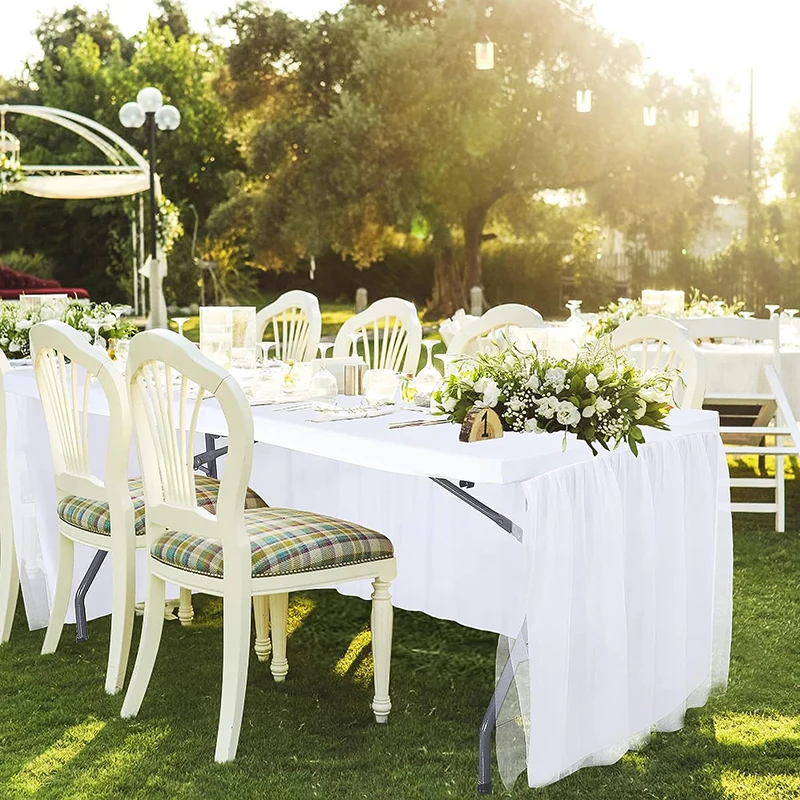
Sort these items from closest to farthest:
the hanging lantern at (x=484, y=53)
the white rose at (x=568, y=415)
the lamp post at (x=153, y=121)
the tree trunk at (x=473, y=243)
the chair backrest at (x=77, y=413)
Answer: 1. the white rose at (x=568, y=415)
2. the chair backrest at (x=77, y=413)
3. the hanging lantern at (x=484, y=53)
4. the lamp post at (x=153, y=121)
5. the tree trunk at (x=473, y=243)

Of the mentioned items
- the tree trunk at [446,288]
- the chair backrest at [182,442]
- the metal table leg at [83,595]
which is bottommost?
the metal table leg at [83,595]

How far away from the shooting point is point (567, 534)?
Result: 2.75m

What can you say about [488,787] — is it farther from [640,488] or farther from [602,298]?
[602,298]

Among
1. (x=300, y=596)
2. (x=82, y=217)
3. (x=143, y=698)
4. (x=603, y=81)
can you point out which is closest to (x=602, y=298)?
(x=603, y=81)

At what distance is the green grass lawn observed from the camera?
294cm

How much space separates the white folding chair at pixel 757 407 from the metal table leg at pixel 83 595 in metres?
2.62

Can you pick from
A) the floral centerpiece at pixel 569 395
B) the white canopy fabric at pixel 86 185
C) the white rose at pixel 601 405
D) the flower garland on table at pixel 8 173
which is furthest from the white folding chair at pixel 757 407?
the flower garland on table at pixel 8 173

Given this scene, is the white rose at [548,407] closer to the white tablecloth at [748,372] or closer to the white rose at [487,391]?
the white rose at [487,391]

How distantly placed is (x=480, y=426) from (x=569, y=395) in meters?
0.24

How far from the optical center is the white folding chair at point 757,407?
510 cm

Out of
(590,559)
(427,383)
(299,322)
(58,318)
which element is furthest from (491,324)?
(590,559)

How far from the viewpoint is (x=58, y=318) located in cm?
499

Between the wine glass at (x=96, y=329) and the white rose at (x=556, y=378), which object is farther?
the wine glass at (x=96, y=329)

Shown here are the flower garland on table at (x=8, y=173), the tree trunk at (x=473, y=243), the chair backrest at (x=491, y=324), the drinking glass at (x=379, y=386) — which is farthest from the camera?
the tree trunk at (x=473, y=243)
